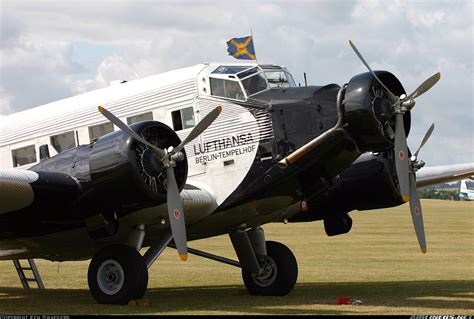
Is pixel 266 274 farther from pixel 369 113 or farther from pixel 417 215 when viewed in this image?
pixel 369 113

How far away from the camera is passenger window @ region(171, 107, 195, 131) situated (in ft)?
49.3

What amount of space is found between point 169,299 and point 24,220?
124 inches

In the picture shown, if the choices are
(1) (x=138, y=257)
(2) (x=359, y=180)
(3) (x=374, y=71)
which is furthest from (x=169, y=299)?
(3) (x=374, y=71)

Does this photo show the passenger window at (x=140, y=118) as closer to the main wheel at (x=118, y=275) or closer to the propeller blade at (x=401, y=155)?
the main wheel at (x=118, y=275)

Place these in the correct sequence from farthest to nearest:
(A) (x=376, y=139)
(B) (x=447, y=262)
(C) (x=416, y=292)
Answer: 1. (B) (x=447, y=262)
2. (C) (x=416, y=292)
3. (A) (x=376, y=139)

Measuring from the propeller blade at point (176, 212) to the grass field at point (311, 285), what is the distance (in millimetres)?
999

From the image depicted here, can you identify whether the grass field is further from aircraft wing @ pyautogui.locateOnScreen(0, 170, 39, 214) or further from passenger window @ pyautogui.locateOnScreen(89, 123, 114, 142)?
passenger window @ pyautogui.locateOnScreen(89, 123, 114, 142)

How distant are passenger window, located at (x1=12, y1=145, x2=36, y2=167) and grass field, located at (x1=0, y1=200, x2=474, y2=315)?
254 centimetres

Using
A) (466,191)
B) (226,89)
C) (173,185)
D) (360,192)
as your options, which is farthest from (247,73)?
(466,191)

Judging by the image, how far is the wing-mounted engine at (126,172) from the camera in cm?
1288

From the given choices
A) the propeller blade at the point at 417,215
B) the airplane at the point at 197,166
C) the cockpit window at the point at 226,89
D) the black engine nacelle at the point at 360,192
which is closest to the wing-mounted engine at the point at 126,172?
the airplane at the point at 197,166

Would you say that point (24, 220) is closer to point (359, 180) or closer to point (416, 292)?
point (359, 180)

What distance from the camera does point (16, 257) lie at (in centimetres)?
1667

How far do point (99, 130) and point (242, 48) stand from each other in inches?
125
